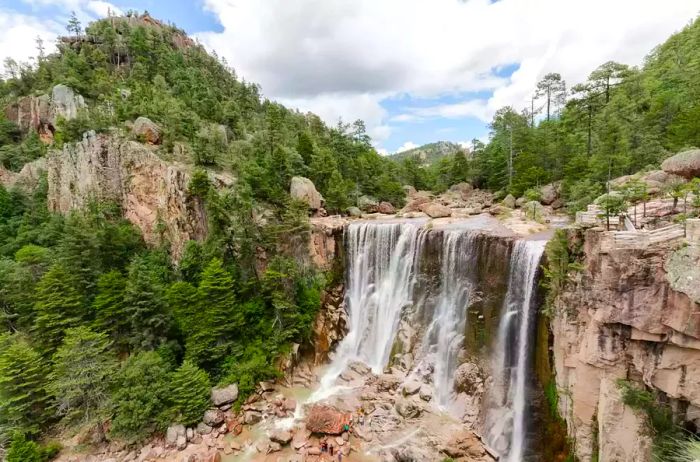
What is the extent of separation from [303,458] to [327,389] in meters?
4.84

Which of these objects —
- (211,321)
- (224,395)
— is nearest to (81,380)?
(211,321)

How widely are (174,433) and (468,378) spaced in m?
16.2

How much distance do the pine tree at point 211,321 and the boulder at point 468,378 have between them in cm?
1414

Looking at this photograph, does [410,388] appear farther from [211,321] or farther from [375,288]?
[211,321]

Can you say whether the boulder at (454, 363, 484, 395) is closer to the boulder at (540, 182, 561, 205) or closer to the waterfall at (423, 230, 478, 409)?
the waterfall at (423, 230, 478, 409)

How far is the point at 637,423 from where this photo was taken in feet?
33.8

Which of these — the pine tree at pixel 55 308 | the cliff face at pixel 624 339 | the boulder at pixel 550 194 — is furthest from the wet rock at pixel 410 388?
the boulder at pixel 550 194

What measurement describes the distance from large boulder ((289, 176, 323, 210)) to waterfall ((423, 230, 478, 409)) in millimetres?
14264

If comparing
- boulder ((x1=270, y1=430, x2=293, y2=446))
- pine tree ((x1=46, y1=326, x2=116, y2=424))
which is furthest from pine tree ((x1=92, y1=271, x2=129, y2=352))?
boulder ((x1=270, y1=430, x2=293, y2=446))

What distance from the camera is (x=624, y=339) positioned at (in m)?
10.9

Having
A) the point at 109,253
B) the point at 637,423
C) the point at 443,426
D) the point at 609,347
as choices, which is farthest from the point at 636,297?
the point at 109,253

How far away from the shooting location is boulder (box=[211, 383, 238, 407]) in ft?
62.2

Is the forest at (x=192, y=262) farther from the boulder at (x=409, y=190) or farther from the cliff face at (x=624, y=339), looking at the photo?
the cliff face at (x=624, y=339)

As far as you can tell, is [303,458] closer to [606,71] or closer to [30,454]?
[30,454]
